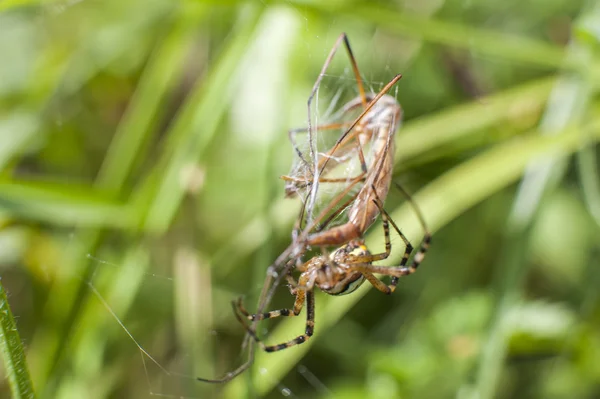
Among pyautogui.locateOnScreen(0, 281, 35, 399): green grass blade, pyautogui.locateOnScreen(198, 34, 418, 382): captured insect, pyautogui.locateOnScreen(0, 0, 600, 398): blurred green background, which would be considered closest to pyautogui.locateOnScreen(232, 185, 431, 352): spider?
pyautogui.locateOnScreen(198, 34, 418, 382): captured insect

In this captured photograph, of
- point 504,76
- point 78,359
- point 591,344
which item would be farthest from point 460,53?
point 78,359

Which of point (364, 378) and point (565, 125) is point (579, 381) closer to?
point (364, 378)

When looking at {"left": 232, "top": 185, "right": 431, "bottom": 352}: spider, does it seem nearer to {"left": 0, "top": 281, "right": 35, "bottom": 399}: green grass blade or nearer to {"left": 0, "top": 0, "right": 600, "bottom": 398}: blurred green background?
{"left": 0, "top": 0, "right": 600, "bottom": 398}: blurred green background

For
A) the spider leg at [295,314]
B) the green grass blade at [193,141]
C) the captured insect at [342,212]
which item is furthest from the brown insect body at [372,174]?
the green grass blade at [193,141]

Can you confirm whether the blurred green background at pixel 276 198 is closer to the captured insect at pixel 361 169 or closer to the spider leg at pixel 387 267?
the spider leg at pixel 387 267

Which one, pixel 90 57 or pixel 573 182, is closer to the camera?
pixel 573 182

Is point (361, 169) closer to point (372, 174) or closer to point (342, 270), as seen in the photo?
point (372, 174)
